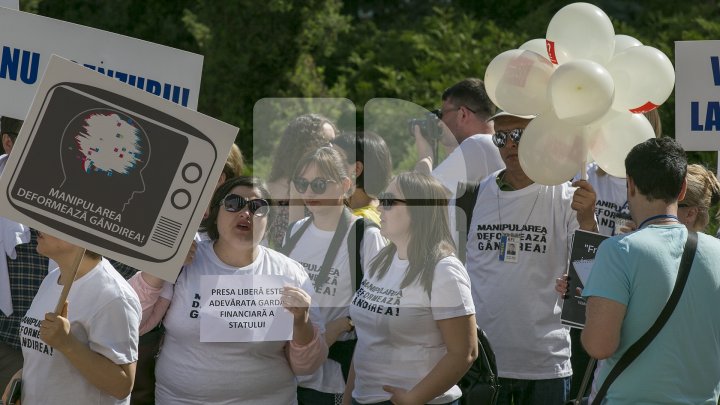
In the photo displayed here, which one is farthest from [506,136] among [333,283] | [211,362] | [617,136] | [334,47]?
[334,47]

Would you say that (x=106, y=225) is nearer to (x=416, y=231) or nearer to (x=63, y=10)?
(x=416, y=231)

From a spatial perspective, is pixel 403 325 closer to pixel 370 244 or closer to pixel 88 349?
pixel 370 244

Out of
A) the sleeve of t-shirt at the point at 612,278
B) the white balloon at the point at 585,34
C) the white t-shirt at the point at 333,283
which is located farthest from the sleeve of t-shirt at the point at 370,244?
the sleeve of t-shirt at the point at 612,278

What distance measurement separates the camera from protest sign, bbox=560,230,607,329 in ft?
15.4

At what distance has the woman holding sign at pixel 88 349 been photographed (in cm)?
402

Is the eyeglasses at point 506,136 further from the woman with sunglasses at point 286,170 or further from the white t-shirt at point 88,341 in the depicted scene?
the white t-shirt at point 88,341

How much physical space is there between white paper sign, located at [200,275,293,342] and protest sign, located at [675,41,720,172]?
7.36 feet

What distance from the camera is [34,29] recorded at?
568 centimetres

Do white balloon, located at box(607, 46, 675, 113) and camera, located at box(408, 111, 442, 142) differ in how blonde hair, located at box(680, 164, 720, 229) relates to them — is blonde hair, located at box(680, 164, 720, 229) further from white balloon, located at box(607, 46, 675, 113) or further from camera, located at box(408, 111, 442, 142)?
camera, located at box(408, 111, 442, 142)

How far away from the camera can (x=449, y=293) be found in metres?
4.35

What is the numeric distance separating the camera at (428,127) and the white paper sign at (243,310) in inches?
62.5

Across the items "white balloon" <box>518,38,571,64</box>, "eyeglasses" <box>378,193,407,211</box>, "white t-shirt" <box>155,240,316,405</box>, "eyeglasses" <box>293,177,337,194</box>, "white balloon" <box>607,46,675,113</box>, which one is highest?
"white balloon" <box>518,38,571,64</box>

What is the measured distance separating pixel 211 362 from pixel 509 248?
143 centimetres

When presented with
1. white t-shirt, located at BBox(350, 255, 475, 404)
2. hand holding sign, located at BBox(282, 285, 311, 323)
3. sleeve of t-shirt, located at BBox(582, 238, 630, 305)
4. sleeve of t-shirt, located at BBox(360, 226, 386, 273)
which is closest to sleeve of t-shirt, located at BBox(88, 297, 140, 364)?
hand holding sign, located at BBox(282, 285, 311, 323)
